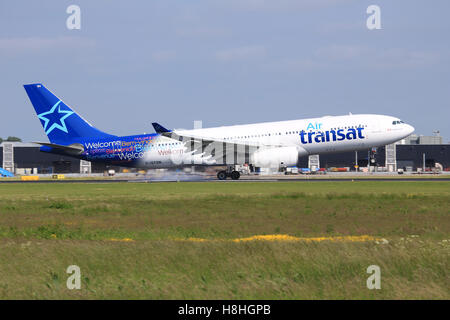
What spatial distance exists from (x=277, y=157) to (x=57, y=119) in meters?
23.3

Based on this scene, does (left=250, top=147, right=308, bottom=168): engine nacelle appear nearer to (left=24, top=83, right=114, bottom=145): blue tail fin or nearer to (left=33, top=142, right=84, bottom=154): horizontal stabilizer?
(left=24, top=83, right=114, bottom=145): blue tail fin

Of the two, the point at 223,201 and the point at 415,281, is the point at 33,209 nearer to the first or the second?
the point at 223,201

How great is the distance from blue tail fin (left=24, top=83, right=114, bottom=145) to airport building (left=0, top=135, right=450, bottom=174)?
63.6 m

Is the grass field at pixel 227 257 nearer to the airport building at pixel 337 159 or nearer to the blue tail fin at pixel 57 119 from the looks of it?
the blue tail fin at pixel 57 119

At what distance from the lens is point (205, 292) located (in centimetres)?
1230

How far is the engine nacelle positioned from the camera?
56.3m

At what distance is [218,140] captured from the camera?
2336 inches

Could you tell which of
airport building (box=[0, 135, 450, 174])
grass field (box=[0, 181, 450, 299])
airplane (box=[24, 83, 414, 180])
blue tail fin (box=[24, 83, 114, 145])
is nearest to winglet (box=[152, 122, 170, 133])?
airplane (box=[24, 83, 414, 180])

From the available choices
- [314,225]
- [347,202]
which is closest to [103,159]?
[347,202]

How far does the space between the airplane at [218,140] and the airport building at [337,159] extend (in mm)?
64333

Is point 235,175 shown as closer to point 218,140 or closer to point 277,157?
point 218,140

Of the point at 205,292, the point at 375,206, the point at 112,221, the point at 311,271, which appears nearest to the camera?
the point at 205,292

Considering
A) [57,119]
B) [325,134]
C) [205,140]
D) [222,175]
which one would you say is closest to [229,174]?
[222,175]
